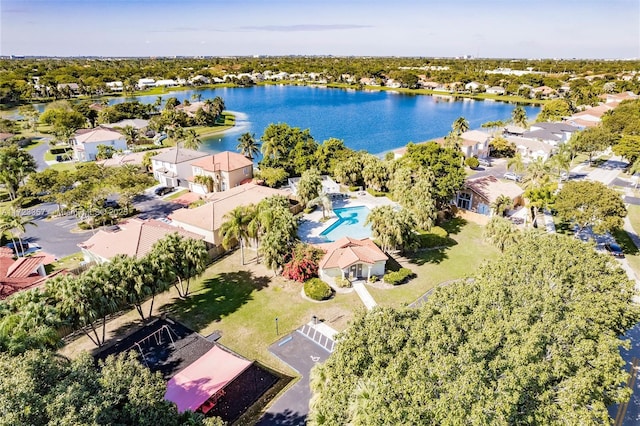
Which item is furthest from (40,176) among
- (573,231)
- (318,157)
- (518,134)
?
(518,134)

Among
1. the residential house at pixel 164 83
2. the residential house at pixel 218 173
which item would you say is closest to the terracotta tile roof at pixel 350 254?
the residential house at pixel 218 173

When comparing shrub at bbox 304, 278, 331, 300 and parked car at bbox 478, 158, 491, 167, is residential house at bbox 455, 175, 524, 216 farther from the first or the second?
shrub at bbox 304, 278, 331, 300

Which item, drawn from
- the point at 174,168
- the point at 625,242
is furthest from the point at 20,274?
the point at 625,242

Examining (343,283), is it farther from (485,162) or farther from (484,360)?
(485,162)

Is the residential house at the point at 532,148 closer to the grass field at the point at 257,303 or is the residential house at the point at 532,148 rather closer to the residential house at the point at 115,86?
the grass field at the point at 257,303

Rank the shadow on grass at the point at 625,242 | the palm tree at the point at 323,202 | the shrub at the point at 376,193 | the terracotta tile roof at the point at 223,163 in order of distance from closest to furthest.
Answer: the shadow on grass at the point at 625,242 → the palm tree at the point at 323,202 → the shrub at the point at 376,193 → the terracotta tile roof at the point at 223,163
